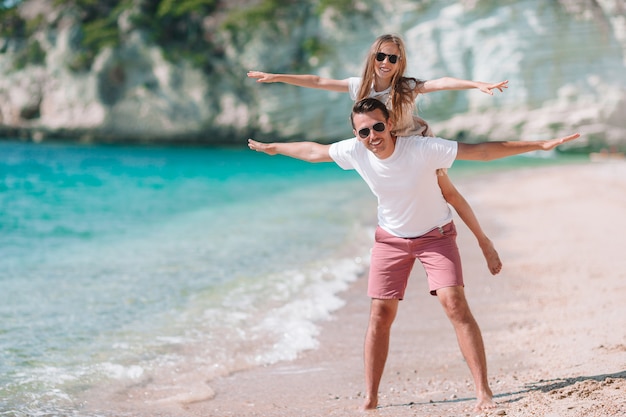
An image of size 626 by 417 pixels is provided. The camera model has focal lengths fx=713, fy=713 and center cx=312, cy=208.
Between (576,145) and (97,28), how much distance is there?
20304mm

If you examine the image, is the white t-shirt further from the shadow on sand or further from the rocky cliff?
the rocky cliff

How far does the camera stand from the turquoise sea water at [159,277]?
4.84 metres

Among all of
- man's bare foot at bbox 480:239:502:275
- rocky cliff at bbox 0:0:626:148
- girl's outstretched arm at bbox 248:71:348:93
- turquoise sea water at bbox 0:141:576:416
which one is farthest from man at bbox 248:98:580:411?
rocky cliff at bbox 0:0:626:148

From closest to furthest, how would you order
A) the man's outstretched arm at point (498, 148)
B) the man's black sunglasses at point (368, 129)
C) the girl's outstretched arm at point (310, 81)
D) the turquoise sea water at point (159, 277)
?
the man's outstretched arm at point (498, 148) → the man's black sunglasses at point (368, 129) → the girl's outstretched arm at point (310, 81) → the turquoise sea water at point (159, 277)

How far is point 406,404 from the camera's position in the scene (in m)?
3.74

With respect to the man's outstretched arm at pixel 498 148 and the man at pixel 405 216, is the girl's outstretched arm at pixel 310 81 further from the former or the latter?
the man's outstretched arm at pixel 498 148

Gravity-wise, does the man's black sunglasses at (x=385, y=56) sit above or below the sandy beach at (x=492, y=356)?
above

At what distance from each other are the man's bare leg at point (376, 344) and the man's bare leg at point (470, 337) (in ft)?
1.01

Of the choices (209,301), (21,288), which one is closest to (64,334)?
(209,301)

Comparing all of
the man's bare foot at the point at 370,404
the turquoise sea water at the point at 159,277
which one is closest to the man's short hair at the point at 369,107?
the man's bare foot at the point at 370,404

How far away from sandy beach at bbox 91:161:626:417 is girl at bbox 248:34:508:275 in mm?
732

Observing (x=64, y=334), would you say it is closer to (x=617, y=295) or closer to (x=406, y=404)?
(x=406, y=404)

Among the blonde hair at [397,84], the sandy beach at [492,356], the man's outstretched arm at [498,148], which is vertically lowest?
the sandy beach at [492,356]

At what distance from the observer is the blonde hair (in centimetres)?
356
